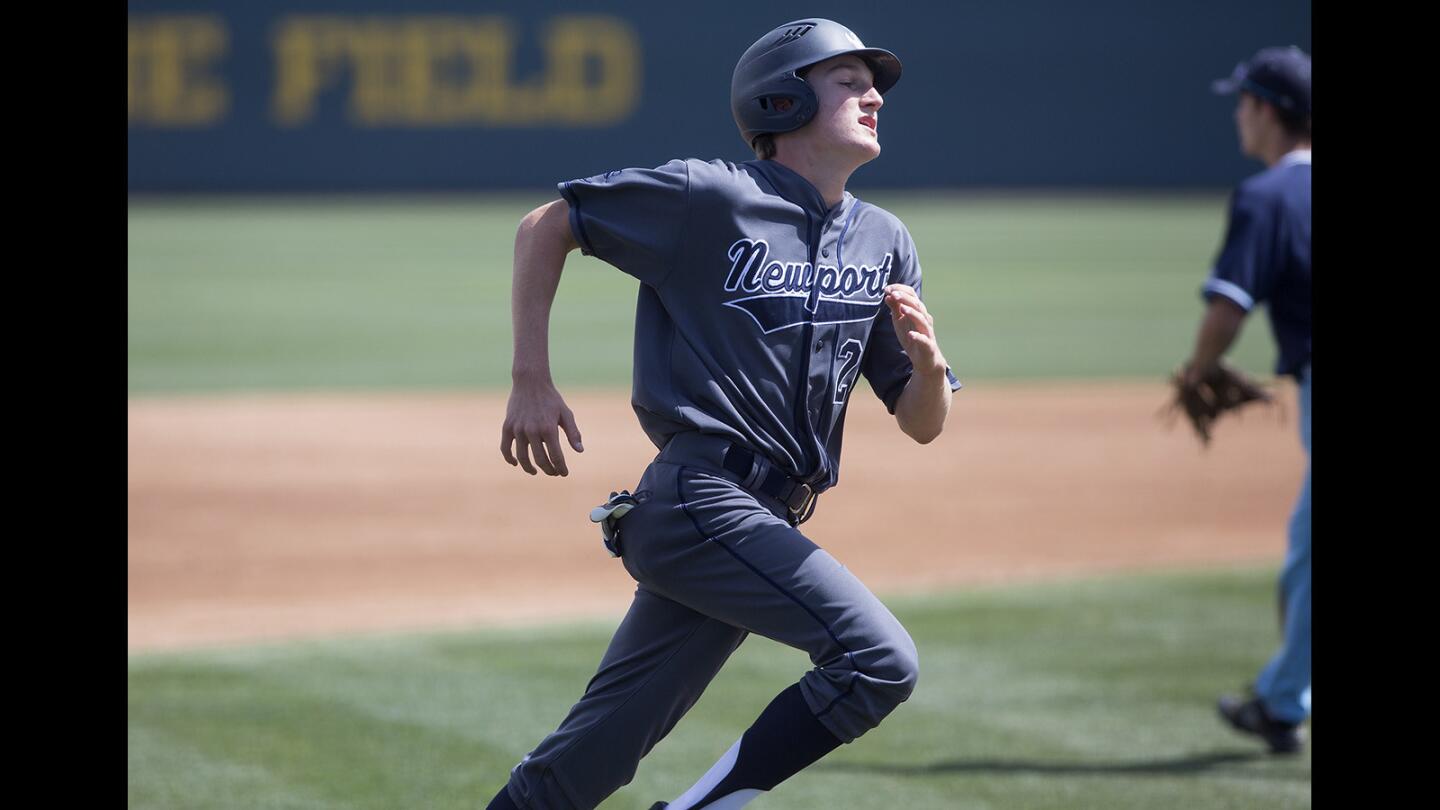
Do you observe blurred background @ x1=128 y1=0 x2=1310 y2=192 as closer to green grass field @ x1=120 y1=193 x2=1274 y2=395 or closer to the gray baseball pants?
green grass field @ x1=120 y1=193 x2=1274 y2=395

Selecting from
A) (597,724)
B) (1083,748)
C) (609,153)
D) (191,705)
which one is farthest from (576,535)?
(609,153)

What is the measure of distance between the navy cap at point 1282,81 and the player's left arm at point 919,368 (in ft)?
6.77

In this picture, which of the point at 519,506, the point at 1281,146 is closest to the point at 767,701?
the point at 1281,146

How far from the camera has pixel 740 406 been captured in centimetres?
343

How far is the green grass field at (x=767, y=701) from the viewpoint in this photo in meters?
4.69

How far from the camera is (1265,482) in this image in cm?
1015

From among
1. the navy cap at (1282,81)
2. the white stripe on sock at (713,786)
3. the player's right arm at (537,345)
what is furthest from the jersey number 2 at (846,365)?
the navy cap at (1282,81)

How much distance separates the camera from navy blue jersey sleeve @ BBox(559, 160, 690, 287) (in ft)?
11.0

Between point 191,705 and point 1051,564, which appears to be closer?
point 191,705

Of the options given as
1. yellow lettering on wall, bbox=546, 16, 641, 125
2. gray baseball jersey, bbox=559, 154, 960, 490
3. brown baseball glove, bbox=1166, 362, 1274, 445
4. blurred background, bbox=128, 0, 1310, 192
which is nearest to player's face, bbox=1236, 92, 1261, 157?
brown baseball glove, bbox=1166, 362, 1274, 445

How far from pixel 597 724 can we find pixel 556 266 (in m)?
0.89

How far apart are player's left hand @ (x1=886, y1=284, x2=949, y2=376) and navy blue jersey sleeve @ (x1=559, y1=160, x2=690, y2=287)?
431 mm
